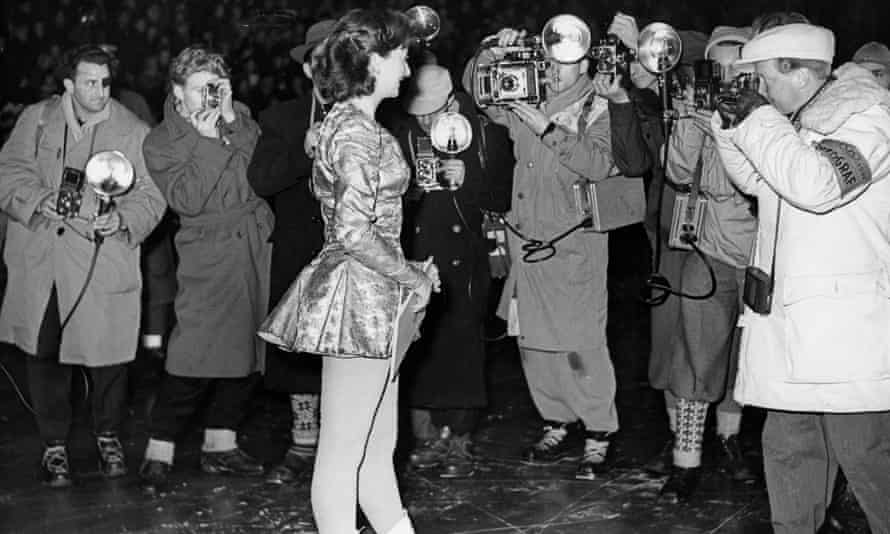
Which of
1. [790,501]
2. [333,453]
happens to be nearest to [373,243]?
[333,453]

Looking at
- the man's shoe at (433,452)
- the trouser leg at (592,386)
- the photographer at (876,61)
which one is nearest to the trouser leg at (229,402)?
the man's shoe at (433,452)

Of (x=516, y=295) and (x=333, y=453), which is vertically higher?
(x=516, y=295)

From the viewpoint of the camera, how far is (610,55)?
5.09 metres

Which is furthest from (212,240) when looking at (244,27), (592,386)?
(244,27)

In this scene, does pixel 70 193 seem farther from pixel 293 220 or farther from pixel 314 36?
pixel 314 36

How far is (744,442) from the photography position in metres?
5.71

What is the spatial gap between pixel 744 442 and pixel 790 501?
179cm

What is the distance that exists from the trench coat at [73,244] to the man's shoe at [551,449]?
1.51m

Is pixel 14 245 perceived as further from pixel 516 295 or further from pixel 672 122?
pixel 672 122

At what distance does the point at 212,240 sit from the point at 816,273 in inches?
90.3

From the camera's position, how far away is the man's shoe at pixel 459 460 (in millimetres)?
5289

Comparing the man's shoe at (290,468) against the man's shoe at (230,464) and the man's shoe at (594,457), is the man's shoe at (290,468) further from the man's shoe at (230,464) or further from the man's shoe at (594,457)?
the man's shoe at (594,457)

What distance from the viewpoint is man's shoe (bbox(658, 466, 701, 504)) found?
4.96 meters

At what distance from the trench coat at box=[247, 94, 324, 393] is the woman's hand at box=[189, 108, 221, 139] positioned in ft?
0.71
